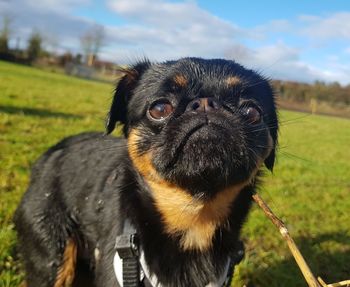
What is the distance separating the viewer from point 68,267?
3.62 meters

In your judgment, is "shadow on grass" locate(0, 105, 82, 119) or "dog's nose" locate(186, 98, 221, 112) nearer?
"dog's nose" locate(186, 98, 221, 112)

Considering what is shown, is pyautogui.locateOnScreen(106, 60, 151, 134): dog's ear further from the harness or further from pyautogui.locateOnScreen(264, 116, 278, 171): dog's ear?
pyautogui.locateOnScreen(264, 116, 278, 171): dog's ear

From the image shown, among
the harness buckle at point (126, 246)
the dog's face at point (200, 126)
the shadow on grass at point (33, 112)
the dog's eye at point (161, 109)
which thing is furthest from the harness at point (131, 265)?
the shadow on grass at point (33, 112)

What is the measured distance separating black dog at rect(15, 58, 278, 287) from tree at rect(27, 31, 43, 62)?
→ 56545 millimetres

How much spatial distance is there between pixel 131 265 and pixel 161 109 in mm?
990

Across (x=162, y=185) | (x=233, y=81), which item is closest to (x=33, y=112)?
(x=162, y=185)

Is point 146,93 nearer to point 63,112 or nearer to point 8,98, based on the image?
point 63,112

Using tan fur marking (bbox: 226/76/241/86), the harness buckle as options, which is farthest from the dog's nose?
the harness buckle

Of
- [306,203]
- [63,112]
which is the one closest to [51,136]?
[63,112]

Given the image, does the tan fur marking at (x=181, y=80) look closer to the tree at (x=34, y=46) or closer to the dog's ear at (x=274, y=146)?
the dog's ear at (x=274, y=146)

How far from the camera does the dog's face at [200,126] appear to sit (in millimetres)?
2424

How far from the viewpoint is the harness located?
107 inches

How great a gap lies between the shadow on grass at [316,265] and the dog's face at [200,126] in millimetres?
1906

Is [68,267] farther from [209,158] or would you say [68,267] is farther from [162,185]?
[209,158]
